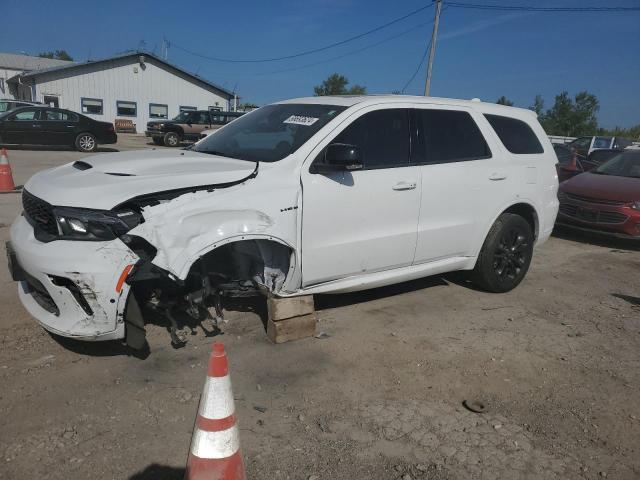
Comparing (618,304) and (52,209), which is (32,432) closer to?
(52,209)

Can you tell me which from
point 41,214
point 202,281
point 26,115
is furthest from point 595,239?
point 26,115

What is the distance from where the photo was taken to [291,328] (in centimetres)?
376

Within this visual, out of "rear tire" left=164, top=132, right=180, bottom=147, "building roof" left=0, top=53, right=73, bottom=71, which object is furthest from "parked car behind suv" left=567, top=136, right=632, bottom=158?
"building roof" left=0, top=53, right=73, bottom=71

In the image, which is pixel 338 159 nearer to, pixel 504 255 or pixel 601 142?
pixel 504 255

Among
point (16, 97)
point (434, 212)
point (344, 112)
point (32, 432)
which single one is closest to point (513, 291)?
point (434, 212)

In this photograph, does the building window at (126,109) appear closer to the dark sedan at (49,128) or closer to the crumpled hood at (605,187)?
the dark sedan at (49,128)

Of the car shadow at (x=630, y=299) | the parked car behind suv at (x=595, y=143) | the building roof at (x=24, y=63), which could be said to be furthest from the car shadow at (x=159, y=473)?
the building roof at (x=24, y=63)

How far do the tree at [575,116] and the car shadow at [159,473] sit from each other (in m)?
67.9

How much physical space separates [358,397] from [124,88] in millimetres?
34703

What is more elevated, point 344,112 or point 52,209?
point 344,112

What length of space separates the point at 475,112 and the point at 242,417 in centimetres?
356

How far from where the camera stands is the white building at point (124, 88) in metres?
31.1

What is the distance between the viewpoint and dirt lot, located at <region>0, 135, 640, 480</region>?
2.53 meters

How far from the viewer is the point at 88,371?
10.6 feet
